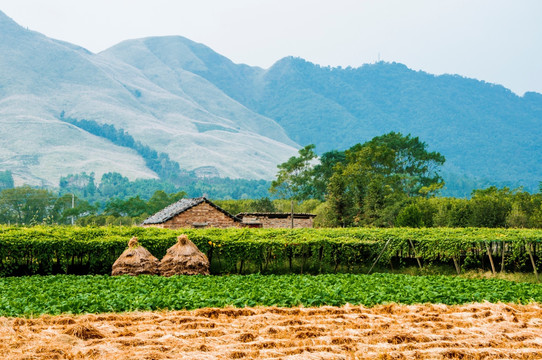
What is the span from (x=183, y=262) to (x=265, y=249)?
14.3 feet

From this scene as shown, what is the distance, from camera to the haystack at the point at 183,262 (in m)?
20.2

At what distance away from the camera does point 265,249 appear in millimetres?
23375

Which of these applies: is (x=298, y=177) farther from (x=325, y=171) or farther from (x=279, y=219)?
(x=279, y=219)

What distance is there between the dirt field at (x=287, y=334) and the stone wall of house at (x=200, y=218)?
2515cm

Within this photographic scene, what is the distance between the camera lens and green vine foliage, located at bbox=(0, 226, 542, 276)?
851 inches

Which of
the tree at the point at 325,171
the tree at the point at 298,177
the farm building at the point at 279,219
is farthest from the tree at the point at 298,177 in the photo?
the farm building at the point at 279,219

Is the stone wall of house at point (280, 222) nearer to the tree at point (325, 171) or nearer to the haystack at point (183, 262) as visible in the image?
the haystack at point (183, 262)

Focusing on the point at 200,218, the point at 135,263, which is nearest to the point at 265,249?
the point at 135,263

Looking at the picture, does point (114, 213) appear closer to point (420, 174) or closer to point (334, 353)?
point (420, 174)

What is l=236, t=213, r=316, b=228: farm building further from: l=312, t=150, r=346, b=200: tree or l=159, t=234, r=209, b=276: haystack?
l=312, t=150, r=346, b=200: tree

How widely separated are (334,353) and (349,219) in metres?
45.8

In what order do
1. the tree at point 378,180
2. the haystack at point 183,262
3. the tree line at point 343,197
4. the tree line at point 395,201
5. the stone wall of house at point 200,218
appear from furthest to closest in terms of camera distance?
the tree at point 378,180, the tree line at point 343,197, the tree line at point 395,201, the stone wall of house at point 200,218, the haystack at point 183,262

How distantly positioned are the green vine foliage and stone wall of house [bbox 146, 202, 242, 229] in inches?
440

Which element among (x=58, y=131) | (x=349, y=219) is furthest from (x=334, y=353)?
(x=58, y=131)
